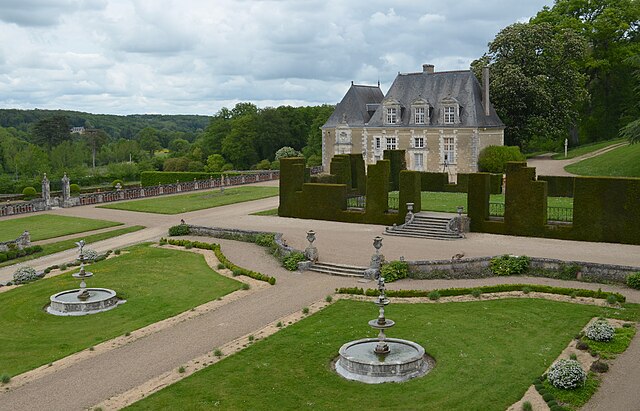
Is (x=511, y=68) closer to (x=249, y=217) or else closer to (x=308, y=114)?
(x=249, y=217)

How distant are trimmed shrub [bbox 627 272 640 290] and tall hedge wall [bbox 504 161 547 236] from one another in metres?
7.30

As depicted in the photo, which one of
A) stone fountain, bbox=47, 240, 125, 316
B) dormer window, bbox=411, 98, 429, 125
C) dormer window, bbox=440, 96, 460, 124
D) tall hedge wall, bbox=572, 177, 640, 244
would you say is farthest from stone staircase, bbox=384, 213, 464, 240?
dormer window, bbox=411, 98, 429, 125

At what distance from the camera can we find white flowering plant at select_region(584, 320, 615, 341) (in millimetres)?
16375

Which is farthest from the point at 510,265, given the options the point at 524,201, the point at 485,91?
the point at 485,91

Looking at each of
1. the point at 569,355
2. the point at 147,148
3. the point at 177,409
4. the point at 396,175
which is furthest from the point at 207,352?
the point at 147,148

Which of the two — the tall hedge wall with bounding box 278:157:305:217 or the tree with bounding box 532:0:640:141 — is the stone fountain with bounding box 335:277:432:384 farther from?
the tree with bounding box 532:0:640:141

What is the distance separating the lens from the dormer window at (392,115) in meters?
52.9

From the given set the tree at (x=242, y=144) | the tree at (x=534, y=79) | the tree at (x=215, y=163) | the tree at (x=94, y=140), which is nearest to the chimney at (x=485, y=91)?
the tree at (x=534, y=79)

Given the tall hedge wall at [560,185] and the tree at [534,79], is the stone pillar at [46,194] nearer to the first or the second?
the tall hedge wall at [560,185]

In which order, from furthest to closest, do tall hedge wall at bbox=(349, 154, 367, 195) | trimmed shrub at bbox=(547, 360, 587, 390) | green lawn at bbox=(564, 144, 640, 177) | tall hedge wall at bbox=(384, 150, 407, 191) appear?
tall hedge wall at bbox=(384, 150, 407, 191)
green lawn at bbox=(564, 144, 640, 177)
tall hedge wall at bbox=(349, 154, 367, 195)
trimmed shrub at bbox=(547, 360, 587, 390)

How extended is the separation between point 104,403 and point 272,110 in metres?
79.7

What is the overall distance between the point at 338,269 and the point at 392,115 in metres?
30.6

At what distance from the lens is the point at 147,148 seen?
138 m

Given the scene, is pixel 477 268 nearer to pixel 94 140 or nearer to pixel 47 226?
pixel 47 226
